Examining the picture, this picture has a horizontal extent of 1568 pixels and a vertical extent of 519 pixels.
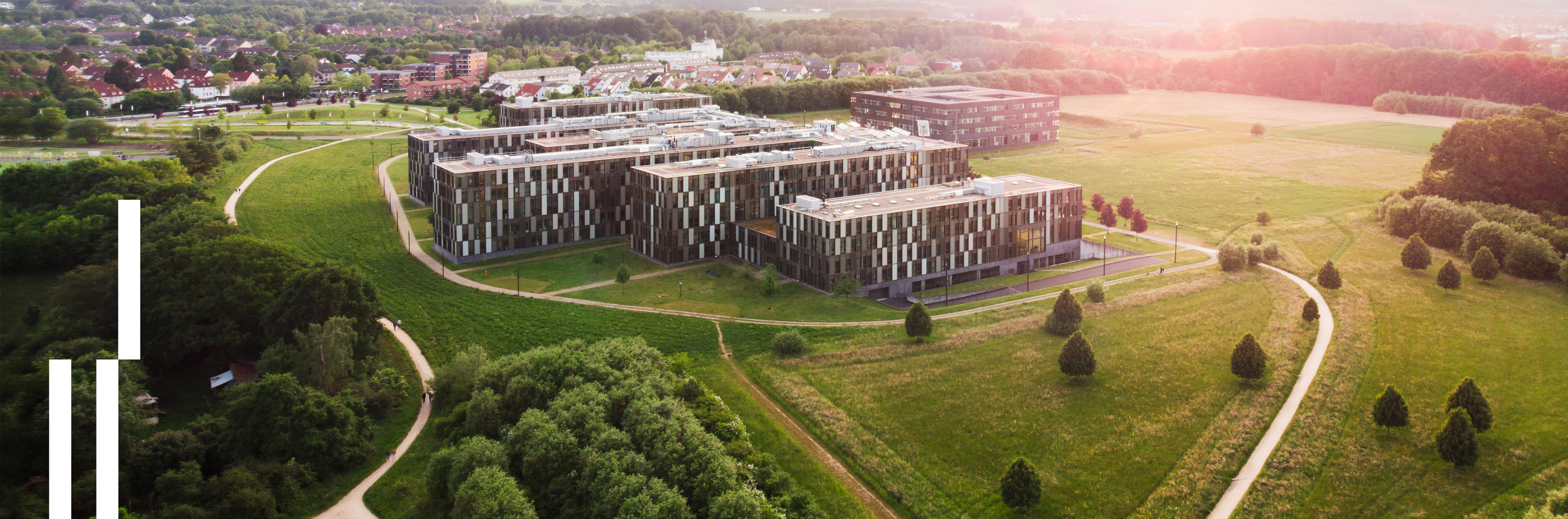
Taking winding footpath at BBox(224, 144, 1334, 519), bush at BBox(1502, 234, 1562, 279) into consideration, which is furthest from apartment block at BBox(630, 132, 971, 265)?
bush at BBox(1502, 234, 1562, 279)

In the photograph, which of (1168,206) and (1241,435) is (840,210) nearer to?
(1241,435)

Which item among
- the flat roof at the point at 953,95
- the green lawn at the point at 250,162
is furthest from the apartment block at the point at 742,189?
the flat roof at the point at 953,95

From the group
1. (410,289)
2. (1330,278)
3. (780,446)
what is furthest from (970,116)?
(780,446)

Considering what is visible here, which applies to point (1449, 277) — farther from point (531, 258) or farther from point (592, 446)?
point (531, 258)

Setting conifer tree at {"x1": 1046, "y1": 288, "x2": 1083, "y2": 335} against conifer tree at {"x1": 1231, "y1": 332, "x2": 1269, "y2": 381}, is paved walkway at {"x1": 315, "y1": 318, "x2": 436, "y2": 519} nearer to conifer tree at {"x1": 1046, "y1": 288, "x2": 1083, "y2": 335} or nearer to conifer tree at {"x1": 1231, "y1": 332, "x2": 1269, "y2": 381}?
conifer tree at {"x1": 1046, "y1": 288, "x2": 1083, "y2": 335}

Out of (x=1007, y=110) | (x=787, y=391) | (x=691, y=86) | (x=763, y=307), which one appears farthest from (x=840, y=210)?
(x=691, y=86)

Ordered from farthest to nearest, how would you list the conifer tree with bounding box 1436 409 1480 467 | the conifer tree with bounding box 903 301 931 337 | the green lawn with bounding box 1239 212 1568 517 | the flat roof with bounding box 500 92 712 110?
the flat roof with bounding box 500 92 712 110 < the conifer tree with bounding box 903 301 931 337 < the conifer tree with bounding box 1436 409 1480 467 < the green lawn with bounding box 1239 212 1568 517

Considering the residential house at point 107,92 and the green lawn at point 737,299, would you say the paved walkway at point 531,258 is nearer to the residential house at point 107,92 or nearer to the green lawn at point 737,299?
the green lawn at point 737,299
